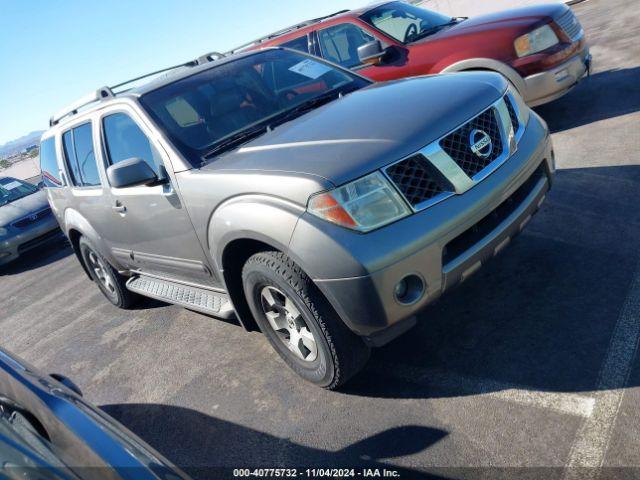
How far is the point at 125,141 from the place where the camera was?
394 centimetres

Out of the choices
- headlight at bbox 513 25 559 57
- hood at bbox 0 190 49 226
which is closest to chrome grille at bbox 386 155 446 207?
headlight at bbox 513 25 559 57

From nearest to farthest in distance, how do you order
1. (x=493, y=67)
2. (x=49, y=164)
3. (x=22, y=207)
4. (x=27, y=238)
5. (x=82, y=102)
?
(x=82, y=102), (x=49, y=164), (x=493, y=67), (x=27, y=238), (x=22, y=207)

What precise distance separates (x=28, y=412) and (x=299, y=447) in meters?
1.33

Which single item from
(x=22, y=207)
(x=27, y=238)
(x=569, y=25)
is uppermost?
(x=569, y=25)

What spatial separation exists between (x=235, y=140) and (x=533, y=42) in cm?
408

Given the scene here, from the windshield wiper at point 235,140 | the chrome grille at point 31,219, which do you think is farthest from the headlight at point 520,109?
the chrome grille at point 31,219

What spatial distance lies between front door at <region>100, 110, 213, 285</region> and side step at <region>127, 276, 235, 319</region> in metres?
0.08

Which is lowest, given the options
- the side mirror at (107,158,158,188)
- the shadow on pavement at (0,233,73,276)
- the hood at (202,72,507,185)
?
the shadow on pavement at (0,233,73,276)

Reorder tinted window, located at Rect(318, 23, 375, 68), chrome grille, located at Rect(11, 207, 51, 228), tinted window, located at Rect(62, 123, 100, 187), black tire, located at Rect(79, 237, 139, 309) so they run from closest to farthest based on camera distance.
Answer: tinted window, located at Rect(62, 123, 100, 187), black tire, located at Rect(79, 237, 139, 309), tinted window, located at Rect(318, 23, 375, 68), chrome grille, located at Rect(11, 207, 51, 228)

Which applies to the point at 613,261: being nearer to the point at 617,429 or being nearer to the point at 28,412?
the point at 617,429

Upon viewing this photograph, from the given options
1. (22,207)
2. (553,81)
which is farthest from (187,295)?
(22,207)

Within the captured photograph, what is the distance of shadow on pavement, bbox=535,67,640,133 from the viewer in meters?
6.17

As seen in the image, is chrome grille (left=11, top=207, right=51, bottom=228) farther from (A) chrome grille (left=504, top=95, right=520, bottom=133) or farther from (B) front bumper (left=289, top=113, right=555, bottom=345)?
(A) chrome grille (left=504, top=95, right=520, bottom=133)

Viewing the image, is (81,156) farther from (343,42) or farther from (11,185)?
(11,185)
